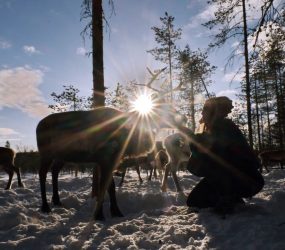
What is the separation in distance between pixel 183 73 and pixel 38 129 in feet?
87.2

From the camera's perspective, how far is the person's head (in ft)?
15.5

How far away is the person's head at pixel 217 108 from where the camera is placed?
15.5ft

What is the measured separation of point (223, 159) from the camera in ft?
15.5

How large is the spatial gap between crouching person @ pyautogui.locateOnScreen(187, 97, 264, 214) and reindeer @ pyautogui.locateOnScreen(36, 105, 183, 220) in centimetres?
107

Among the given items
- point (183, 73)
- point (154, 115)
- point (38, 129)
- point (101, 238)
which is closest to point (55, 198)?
point (38, 129)

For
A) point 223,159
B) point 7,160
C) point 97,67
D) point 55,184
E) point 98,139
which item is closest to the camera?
point 223,159

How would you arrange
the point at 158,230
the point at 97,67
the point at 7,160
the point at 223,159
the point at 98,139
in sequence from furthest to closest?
the point at 7,160
the point at 97,67
the point at 98,139
the point at 223,159
the point at 158,230

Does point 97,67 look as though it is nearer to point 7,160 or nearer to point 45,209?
point 45,209

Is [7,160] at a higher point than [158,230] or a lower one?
higher

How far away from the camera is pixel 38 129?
6.25 m

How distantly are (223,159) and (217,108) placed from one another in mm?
726

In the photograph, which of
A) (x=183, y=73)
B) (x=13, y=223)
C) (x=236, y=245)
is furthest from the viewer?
(x=183, y=73)

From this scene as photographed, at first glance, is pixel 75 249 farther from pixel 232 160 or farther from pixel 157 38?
pixel 157 38

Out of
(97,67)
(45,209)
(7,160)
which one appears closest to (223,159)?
(45,209)
